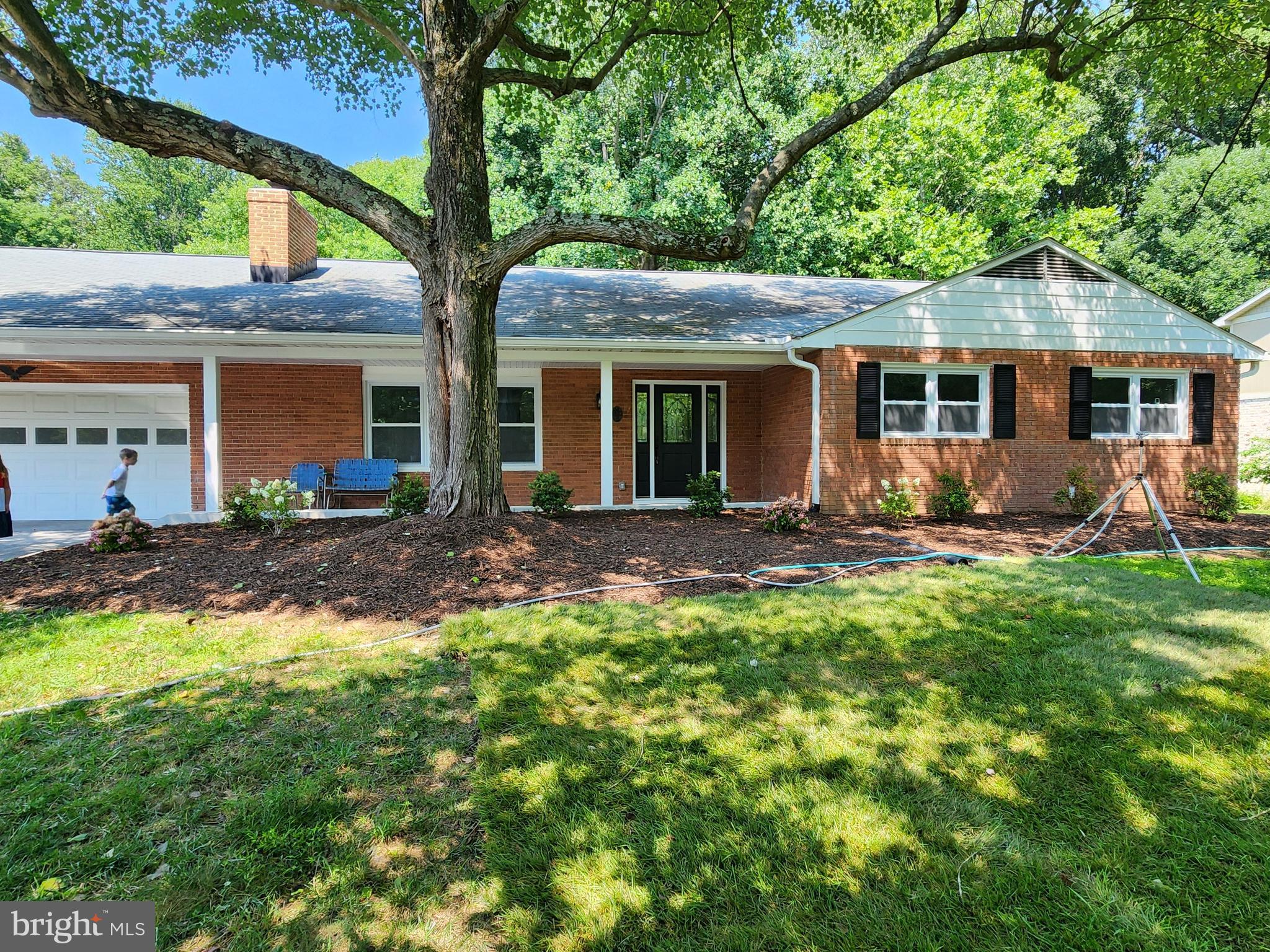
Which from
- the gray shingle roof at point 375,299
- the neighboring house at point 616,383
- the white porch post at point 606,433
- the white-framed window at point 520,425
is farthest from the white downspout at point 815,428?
the white-framed window at point 520,425

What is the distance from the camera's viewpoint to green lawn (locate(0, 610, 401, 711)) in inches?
145

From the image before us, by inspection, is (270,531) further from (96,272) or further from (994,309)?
(994,309)

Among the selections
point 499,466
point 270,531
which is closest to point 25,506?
point 270,531

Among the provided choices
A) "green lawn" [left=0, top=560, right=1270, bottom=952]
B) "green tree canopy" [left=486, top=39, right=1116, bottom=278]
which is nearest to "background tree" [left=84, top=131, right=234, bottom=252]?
"green tree canopy" [left=486, top=39, right=1116, bottom=278]

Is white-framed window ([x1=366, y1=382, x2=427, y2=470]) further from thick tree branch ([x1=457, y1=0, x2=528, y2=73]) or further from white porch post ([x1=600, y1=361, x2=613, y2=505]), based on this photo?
thick tree branch ([x1=457, y1=0, x2=528, y2=73])

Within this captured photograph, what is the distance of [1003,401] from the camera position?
34.6 feet

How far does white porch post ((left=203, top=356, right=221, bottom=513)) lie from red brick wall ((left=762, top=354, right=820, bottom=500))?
29.7ft

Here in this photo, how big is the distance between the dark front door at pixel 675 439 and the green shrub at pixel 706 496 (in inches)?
93.4

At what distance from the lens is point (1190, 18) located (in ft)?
28.9

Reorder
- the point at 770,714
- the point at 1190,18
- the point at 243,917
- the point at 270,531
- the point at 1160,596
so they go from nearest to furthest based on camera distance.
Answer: the point at 243,917 → the point at 770,714 → the point at 1160,596 → the point at 270,531 → the point at 1190,18

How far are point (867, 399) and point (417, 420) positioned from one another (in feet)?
25.1

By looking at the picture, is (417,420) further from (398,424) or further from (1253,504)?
(1253,504)

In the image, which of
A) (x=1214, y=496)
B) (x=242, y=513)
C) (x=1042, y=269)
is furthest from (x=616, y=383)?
(x=1214, y=496)

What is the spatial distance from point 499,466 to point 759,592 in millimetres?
3035
